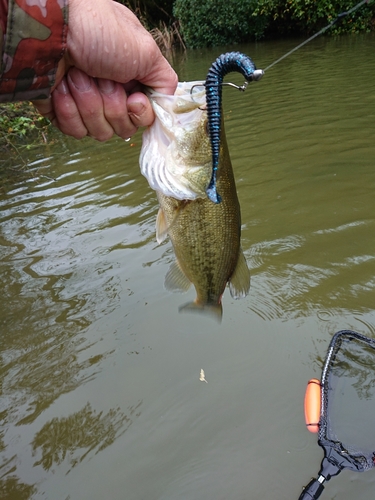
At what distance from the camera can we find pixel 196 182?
1.84m

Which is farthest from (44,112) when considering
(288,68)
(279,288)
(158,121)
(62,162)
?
(288,68)

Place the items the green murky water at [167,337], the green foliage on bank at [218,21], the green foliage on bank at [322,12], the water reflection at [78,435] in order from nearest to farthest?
the green murky water at [167,337]
the water reflection at [78,435]
the green foliage on bank at [322,12]
the green foliage on bank at [218,21]

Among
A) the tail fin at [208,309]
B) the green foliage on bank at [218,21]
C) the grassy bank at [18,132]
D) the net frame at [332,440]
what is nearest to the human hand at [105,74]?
the tail fin at [208,309]

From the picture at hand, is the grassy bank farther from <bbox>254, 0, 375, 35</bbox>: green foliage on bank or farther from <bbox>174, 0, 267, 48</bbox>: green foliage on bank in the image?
<bbox>174, 0, 267, 48</bbox>: green foliage on bank

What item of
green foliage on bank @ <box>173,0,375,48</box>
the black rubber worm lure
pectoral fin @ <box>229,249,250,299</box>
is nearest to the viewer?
the black rubber worm lure

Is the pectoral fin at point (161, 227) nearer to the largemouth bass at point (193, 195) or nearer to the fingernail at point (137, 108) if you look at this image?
the largemouth bass at point (193, 195)

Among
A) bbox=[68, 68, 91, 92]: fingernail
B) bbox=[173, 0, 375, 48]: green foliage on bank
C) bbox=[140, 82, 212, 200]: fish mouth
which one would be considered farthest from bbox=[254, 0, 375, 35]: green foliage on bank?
bbox=[68, 68, 91, 92]: fingernail

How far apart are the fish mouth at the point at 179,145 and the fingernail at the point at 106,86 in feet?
0.51

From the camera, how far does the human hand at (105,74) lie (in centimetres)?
157

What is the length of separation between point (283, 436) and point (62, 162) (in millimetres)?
6771

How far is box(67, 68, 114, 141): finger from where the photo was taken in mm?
1757

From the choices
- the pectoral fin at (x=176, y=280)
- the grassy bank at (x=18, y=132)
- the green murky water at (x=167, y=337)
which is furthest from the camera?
the grassy bank at (x=18, y=132)

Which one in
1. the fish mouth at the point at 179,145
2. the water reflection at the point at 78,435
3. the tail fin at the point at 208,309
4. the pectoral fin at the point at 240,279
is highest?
the fish mouth at the point at 179,145

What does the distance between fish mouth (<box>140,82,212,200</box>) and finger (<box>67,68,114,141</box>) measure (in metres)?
0.21
